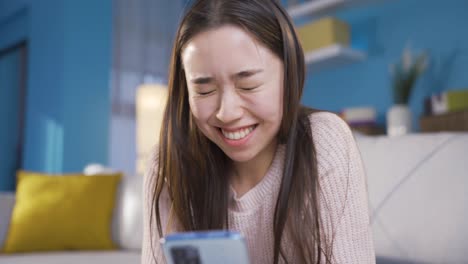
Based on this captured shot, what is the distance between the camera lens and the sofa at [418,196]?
1.25m

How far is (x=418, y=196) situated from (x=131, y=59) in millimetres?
3589

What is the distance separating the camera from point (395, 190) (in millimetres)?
1389

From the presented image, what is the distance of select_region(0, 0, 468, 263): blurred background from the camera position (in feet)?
7.39

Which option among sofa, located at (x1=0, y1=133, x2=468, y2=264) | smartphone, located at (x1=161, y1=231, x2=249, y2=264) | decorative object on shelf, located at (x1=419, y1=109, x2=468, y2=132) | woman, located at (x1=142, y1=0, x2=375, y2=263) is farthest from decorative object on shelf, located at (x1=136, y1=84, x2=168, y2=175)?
smartphone, located at (x1=161, y1=231, x2=249, y2=264)

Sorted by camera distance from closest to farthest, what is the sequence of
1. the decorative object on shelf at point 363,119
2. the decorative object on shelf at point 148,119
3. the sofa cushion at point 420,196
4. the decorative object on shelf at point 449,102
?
the sofa cushion at point 420,196, the decorative object on shelf at point 449,102, the decorative object on shelf at point 363,119, the decorative object on shelf at point 148,119

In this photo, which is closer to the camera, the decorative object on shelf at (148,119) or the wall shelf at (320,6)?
the wall shelf at (320,6)

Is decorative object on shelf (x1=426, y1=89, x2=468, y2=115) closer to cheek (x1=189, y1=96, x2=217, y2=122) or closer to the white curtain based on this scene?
cheek (x1=189, y1=96, x2=217, y2=122)

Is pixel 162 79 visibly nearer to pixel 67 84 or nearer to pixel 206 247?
pixel 67 84

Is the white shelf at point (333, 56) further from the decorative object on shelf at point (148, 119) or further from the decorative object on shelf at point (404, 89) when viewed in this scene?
the decorative object on shelf at point (148, 119)

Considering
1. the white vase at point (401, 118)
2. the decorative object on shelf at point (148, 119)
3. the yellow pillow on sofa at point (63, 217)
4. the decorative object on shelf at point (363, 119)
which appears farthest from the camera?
the decorative object on shelf at point (148, 119)

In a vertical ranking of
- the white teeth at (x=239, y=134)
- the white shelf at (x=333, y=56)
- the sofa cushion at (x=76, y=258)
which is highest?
the white shelf at (x=333, y=56)

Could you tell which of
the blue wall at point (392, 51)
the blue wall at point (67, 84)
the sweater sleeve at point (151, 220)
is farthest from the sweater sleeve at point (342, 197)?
the blue wall at point (67, 84)

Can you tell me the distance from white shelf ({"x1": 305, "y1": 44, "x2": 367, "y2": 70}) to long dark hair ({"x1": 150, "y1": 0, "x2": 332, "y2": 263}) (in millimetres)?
1933

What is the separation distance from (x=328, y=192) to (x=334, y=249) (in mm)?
98
